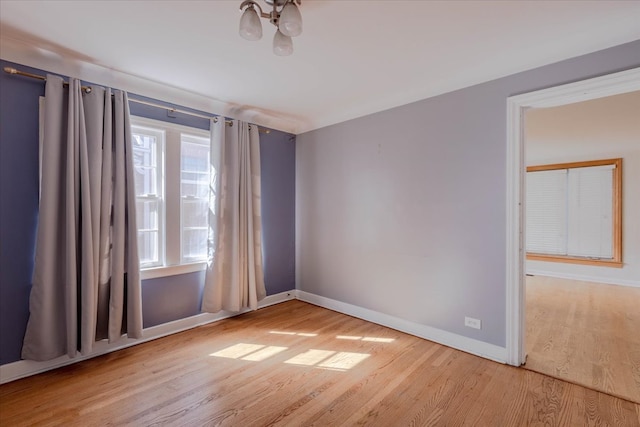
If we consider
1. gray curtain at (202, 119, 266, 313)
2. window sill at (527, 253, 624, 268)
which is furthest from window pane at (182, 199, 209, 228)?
window sill at (527, 253, 624, 268)

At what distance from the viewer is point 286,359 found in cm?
254

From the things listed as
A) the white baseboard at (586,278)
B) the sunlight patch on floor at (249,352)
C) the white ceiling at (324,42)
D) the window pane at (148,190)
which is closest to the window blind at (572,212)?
the white baseboard at (586,278)

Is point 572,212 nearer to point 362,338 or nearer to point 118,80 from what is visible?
point 362,338

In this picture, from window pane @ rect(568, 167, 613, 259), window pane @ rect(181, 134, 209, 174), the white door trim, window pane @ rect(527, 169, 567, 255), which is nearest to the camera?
the white door trim

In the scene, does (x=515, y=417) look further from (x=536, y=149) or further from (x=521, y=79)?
(x=536, y=149)

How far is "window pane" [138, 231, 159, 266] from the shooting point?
2924 millimetres

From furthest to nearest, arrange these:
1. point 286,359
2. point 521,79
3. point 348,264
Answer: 1. point 348,264
2. point 286,359
3. point 521,79

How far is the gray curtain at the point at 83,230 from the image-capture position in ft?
7.35

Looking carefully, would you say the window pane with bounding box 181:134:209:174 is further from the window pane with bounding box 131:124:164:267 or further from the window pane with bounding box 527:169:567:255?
the window pane with bounding box 527:169:567:255

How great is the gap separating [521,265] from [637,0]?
1840 mm

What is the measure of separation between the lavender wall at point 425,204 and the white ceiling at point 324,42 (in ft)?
0.68

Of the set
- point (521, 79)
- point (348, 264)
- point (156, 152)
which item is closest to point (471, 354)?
point (348, 264)

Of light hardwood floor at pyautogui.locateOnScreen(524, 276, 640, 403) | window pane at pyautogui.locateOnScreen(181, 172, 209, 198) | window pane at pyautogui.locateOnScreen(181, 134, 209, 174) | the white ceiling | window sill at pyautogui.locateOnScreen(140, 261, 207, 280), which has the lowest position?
light hardwood floor at pyautogui.locateOnScreen(524, 276, 640, 403)

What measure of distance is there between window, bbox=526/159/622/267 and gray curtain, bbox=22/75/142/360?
7033 millimetres
